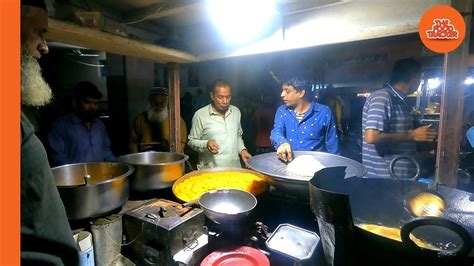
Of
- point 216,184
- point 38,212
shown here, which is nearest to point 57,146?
point 216,184

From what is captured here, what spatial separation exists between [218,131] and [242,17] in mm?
1668

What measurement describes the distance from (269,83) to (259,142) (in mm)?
2534

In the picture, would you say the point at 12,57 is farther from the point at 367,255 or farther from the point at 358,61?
the point at 358,61

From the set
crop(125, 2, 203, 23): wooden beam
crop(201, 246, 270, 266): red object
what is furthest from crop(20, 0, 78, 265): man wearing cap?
crop(125, 2, 203, 23): wooden beam

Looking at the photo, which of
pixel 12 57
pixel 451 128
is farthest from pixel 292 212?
pixel 12 57

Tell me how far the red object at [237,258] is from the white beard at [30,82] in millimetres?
1548

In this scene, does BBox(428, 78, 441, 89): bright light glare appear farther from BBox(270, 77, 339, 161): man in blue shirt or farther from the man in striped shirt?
BBox(270, 77, 339, 161): man in blue shirt

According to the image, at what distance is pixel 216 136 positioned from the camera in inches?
154

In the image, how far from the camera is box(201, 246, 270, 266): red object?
1685 millimetres

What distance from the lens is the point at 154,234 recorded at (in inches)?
71.8

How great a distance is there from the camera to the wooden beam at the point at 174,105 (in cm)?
362

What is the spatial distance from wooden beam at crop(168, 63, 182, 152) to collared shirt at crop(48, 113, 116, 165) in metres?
0.92

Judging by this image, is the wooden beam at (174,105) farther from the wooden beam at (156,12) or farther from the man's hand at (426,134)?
the man's hand at (426,134)

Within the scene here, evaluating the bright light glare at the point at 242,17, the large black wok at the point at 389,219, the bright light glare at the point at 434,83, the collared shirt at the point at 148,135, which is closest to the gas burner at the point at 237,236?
the large black wok at the point at 389,219
